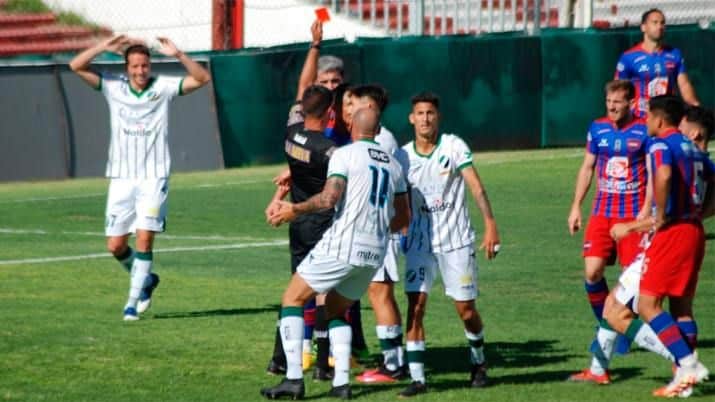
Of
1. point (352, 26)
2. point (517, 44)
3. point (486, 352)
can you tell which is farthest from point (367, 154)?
point (352, 26)

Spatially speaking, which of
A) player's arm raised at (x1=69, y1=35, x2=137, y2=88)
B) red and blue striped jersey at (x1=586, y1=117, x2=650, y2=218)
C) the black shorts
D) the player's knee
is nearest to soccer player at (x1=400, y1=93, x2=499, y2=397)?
the black shorts

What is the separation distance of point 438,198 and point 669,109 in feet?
5.33

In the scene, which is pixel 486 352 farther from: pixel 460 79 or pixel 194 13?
pixel 194 13

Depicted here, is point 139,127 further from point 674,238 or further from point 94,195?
point 94,195

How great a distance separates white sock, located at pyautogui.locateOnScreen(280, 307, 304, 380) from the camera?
32.3 ft

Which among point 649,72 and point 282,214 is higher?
point 649,72

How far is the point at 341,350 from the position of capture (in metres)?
9.98

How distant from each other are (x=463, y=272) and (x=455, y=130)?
16666 mm

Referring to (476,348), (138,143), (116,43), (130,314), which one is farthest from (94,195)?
(476,348)

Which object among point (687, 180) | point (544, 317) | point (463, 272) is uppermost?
point (687, 180)

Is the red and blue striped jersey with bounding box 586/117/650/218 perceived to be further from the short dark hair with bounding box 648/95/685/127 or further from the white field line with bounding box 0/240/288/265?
the white field line with bounding box 0/240/288/265

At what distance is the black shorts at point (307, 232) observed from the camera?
1070cm

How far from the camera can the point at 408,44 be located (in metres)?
26.9

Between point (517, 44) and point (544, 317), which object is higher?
point (517, 44)
